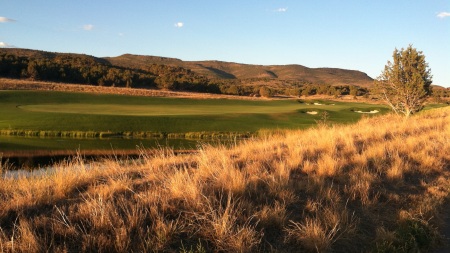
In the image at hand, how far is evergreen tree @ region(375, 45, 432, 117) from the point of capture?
2397 centimetres

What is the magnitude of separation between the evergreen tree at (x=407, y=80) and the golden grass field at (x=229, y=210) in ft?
54.0

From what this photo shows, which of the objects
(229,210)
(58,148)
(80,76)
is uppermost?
(80,76)

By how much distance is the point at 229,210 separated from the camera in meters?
5.57

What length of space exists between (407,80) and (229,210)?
74.3ft

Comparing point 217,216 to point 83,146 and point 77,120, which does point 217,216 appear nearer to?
point 83,146

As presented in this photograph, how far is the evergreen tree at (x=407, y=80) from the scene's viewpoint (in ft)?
78.6

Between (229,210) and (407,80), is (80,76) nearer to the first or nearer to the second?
(407,80)

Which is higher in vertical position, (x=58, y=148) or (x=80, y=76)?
(x=80, y=76)

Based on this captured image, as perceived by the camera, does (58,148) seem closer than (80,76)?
Yes

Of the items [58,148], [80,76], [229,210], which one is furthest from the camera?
[80,76]

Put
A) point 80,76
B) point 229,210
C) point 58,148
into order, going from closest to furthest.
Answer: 1. point 229,210
2. point 58,148
3. point 80,76

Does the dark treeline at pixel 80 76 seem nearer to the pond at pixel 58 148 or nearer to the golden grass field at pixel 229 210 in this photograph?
the pond at pixel 58 148

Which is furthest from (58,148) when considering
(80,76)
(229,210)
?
(80,76)

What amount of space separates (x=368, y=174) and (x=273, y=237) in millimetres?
3834
